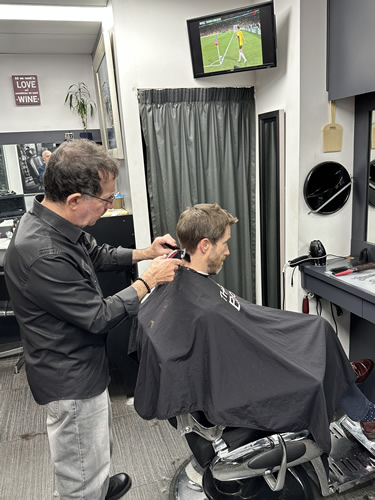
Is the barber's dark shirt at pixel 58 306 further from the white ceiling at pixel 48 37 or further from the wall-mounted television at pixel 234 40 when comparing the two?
the white ceiling at pixel 48 37

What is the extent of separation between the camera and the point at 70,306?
1205mm

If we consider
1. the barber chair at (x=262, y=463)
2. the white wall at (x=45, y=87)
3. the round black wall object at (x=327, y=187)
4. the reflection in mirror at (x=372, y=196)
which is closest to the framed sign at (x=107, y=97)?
the white wall at (x=45, y=87)

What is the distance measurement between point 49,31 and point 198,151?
1320 mm

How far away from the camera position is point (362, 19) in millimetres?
1781

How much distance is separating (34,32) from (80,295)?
2298mm

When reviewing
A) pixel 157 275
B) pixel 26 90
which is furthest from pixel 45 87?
pixel 157 275

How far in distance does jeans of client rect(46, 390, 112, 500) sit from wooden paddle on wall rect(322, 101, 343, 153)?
173cm

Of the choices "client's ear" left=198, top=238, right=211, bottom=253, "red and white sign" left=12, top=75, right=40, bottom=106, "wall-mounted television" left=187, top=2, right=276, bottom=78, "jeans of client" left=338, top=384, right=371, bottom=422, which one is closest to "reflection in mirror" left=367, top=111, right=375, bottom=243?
"wall-mounted television" left=187, top=2, right=276, bottom=78

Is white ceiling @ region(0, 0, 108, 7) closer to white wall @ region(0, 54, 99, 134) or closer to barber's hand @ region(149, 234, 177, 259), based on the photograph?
white wall @ region(0, 54, 99, 134)

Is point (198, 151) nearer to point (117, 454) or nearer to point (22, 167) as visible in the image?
point (22, 167)

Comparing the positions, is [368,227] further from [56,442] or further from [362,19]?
[56,442]

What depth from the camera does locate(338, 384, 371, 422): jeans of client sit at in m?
1.62

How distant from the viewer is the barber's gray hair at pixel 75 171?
1223 millimetres

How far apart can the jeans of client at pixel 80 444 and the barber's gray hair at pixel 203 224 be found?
0.68 meters
